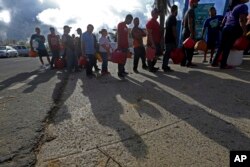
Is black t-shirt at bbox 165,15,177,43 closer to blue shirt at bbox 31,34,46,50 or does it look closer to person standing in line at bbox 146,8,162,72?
person standing in line at bbox 146,8,162,72

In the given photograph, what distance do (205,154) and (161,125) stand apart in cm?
99

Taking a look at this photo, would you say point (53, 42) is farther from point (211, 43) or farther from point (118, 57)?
point (211, 43)

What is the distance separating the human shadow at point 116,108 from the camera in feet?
10.8

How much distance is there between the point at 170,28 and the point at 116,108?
388 cm

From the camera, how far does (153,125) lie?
387 centimetres

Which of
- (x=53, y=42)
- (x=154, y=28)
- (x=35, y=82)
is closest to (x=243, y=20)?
(x=154, y=28)

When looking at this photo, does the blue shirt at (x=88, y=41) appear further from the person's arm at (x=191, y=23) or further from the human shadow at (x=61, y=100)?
the person's arm at (x=191, y=23)

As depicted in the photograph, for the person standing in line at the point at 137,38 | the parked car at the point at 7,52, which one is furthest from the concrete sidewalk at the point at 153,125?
the parked car at the point at 7,52

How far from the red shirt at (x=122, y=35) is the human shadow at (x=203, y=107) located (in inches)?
55.6

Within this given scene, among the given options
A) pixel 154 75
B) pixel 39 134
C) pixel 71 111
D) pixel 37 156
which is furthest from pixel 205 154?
pixel 154 75

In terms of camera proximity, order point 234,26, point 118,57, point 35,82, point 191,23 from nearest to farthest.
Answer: point 234,26 < point 118,57 < point 191,23 < point 35,82

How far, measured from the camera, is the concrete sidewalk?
2979 mm

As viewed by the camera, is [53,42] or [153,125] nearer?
[153,125]

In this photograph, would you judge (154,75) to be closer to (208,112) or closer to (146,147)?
(208,112)
